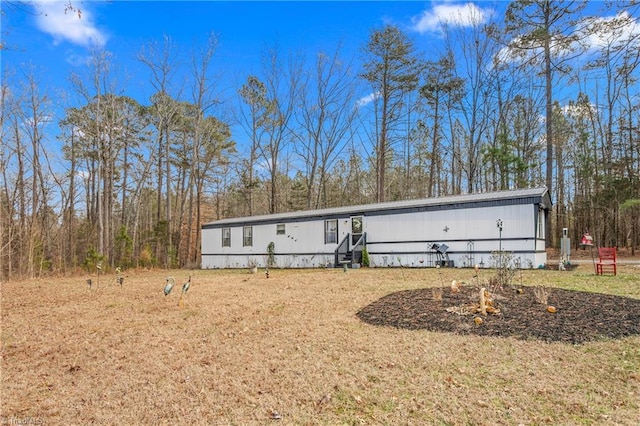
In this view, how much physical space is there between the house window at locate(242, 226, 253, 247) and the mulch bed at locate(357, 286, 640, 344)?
43.2 ft

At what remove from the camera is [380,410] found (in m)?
3.02

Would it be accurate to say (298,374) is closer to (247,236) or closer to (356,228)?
(356,228)

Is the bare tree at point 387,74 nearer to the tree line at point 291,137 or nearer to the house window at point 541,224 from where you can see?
the tree line at point 291,137

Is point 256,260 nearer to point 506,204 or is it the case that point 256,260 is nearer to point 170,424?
point 506,204

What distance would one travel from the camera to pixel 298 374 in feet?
12.3

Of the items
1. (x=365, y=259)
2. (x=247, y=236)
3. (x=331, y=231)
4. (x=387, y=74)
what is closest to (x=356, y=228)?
(x=331, y=231)

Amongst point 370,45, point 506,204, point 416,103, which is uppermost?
point 370,45

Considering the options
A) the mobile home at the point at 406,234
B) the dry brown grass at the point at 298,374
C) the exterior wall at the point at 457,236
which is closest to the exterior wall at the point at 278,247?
the mobile home at the point at 406,234

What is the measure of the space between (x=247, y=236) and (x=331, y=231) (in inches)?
206

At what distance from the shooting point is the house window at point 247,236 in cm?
1909

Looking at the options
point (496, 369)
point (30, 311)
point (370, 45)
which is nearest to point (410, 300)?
point (496, 369)

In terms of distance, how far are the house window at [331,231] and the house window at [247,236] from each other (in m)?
4.64

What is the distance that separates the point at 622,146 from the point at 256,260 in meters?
21.4

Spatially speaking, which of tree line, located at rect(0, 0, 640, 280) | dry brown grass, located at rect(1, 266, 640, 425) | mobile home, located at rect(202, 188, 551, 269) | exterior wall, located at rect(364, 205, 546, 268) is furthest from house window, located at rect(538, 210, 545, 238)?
dry brown grass, located at rect(1, 266, 640, 425)
